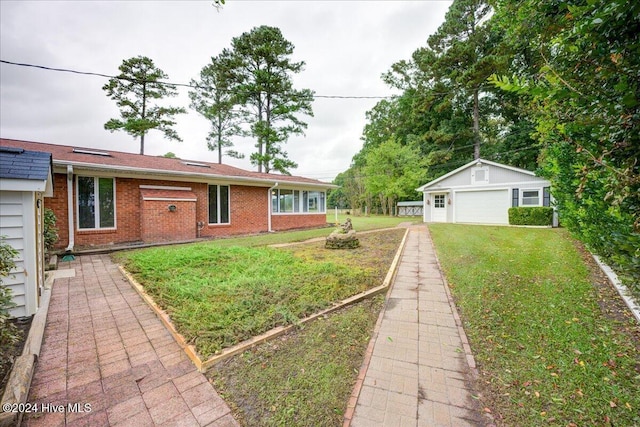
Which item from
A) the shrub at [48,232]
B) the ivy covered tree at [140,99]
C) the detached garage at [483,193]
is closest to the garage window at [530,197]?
the detached garage at [483,193]

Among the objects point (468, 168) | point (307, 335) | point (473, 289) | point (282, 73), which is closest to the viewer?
point (307, 335)

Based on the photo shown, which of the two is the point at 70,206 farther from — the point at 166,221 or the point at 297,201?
the point at 297,201

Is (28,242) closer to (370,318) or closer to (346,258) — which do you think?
(370,318)

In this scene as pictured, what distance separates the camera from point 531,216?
45.4 feet

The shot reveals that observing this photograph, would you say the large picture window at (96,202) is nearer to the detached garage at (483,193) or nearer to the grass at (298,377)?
the grass at (298,377)

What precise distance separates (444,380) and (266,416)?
5.36ft

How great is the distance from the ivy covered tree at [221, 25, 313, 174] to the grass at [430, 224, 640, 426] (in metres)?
16.0

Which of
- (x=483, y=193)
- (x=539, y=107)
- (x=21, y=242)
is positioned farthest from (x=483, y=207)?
(x=21, y=242)

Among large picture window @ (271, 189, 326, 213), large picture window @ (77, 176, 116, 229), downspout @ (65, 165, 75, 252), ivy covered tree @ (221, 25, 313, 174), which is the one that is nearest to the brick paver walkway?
downspout @ (65, 165, 75, 252)

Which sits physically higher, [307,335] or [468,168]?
[468,168]

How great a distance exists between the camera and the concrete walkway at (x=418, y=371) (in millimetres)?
1959

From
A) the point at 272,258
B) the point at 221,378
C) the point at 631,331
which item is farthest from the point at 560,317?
the point at 272,258

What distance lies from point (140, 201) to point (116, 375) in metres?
8.00

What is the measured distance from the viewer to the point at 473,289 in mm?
4570
